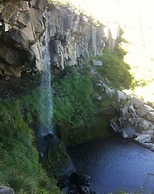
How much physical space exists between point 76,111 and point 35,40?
10169mm

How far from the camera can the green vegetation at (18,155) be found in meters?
13.7

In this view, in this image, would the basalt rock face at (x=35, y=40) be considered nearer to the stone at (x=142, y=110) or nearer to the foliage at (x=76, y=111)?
the foliage at (x=76, y=111)

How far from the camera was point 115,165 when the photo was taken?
28516mm

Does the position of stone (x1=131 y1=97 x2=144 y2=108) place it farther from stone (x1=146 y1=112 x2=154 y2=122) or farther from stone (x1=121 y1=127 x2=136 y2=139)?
stone (x1=121 y1=127 x2=136 y2=139)

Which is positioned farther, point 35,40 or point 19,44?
point 35,40

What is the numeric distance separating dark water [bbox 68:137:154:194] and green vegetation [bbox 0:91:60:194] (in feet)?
16.3

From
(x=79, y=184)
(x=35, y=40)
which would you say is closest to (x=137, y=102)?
(x=35, y=40)

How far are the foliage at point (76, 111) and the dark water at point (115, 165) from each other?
1395 millimetres

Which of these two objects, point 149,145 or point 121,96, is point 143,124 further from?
point 149,145

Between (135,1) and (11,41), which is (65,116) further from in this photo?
(135,1)

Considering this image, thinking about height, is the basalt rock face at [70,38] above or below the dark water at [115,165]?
above

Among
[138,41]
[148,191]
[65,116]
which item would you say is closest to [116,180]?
[148,191]

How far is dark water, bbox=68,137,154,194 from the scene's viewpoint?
81.0ft

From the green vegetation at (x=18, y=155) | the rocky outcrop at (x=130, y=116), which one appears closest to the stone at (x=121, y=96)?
the rocky outcrop at (x=130, y=116)
